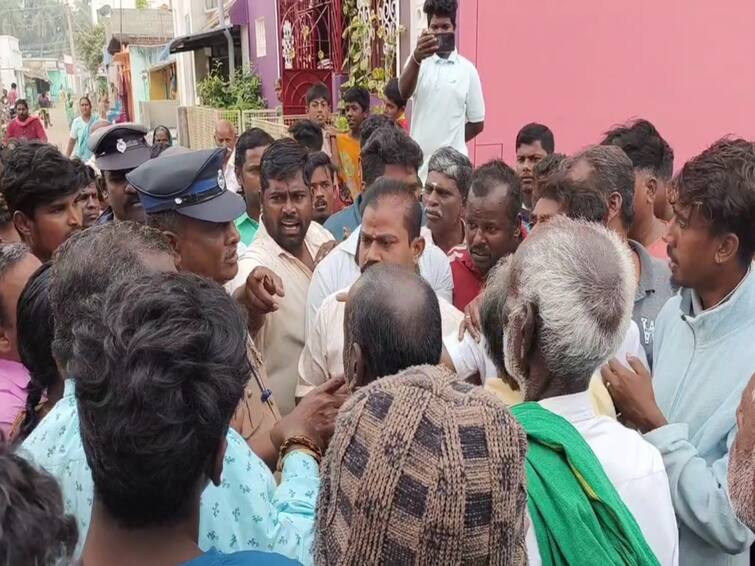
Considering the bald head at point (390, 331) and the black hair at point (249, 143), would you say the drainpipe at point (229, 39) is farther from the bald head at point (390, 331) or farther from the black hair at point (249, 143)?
the bald head at point (390, 331)

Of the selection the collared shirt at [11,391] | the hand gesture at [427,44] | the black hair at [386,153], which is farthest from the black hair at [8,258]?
the hand gesture at [427,44]

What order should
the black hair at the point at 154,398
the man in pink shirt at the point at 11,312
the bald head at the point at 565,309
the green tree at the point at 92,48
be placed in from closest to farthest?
the black hair at the point at 154,398 < the bald head at the point at 565,309 < the man in pink shirt at the point at 11,312 < the green tree at the point at 92,48

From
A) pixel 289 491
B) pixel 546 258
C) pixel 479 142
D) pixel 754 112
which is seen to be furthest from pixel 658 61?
pixel 289 491

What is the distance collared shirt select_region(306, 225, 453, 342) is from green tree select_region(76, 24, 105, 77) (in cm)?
5695

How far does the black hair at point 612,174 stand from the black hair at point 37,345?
7.10 ft

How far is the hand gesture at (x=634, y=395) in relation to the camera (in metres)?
2.05

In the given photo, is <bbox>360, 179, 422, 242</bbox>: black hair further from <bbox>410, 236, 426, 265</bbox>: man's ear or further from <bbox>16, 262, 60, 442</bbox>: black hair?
<bbox>16, 262, 60, 442</bbox>: black hair

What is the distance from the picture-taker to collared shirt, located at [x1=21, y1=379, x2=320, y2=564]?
1.58 metres

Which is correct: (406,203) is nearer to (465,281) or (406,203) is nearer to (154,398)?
(465,281)

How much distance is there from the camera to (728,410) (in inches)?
84.3

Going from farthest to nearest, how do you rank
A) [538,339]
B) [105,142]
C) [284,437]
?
[105,142] → [284,437] → [538,339]

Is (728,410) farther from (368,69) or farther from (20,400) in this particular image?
(368,69)

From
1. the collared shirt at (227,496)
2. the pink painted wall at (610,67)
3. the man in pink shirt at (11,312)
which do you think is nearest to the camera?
the collared shirt at (227,496)

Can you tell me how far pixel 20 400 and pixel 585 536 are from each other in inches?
72.3
